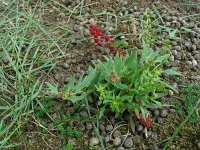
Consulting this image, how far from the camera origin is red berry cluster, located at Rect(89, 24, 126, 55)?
8.05ft

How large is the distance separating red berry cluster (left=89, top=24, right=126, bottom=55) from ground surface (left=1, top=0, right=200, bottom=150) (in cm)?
6

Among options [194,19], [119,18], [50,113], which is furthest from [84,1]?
[50,113]

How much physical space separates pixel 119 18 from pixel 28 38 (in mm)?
599

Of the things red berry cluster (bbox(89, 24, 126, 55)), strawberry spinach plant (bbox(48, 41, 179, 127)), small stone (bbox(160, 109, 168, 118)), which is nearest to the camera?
strawberry spinach plant (bbox(48, 41, 179, 127))

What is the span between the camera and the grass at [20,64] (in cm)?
218

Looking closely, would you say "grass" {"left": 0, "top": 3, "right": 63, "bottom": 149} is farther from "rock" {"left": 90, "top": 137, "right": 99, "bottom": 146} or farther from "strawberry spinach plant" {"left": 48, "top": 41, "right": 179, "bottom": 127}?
"rock" {"left": 90, "top": 137, "right": 99, "bottom": 146}

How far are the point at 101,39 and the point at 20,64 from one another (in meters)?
0.50

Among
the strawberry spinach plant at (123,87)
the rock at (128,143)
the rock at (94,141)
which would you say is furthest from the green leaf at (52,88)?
the rock at (128,143)

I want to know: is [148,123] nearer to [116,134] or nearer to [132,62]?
[116,134]

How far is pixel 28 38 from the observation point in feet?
8.52

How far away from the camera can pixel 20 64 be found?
240 cm

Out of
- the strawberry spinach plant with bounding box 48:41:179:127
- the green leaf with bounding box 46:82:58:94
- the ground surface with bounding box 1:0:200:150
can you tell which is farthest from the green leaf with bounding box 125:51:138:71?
the green leaf with bounding box 46:82:58:94

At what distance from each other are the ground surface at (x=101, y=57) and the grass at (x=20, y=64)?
52 mm

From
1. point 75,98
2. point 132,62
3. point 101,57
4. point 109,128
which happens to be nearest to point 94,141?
point 109,128
